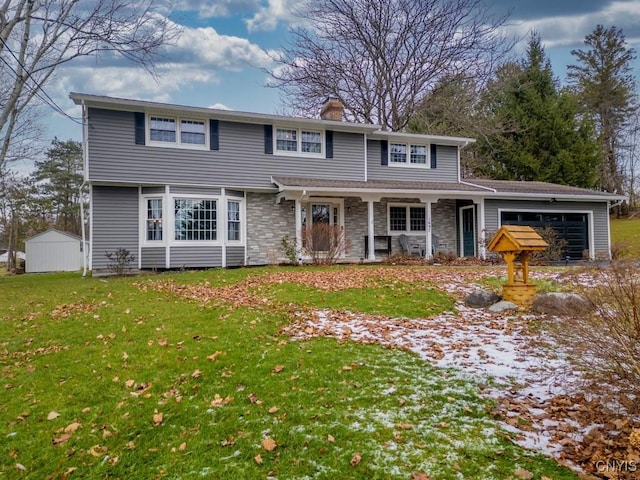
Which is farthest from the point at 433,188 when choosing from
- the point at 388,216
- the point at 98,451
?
the point at 98,451

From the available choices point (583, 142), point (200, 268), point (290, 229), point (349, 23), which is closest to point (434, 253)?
point (290, 229)

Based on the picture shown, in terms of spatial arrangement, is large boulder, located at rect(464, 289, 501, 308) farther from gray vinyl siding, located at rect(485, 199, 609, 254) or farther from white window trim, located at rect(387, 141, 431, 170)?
white window trim, located at rect(387, 141, 431, 170)

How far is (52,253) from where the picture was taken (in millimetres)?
24984

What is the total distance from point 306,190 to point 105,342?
8.67 meters

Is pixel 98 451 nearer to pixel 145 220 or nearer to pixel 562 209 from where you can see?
pixel 145 220

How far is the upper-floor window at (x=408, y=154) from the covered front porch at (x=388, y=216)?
132cm

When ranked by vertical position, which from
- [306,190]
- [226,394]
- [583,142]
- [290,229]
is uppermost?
[583,142]

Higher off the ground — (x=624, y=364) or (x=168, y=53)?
(x=168, y=53)

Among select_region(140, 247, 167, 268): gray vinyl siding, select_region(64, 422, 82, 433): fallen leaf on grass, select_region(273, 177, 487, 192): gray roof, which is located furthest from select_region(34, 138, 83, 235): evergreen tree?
select_region(64, 422, 82, 433): fallen leaf on grass

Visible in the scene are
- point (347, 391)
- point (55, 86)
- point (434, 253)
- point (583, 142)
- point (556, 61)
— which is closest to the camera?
point (347, 391)

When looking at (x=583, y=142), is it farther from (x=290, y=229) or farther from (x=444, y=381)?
(x=444, y=381)

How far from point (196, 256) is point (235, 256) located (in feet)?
4.24

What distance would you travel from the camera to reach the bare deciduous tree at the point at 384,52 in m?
21.3

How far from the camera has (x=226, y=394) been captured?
373 centimetres
